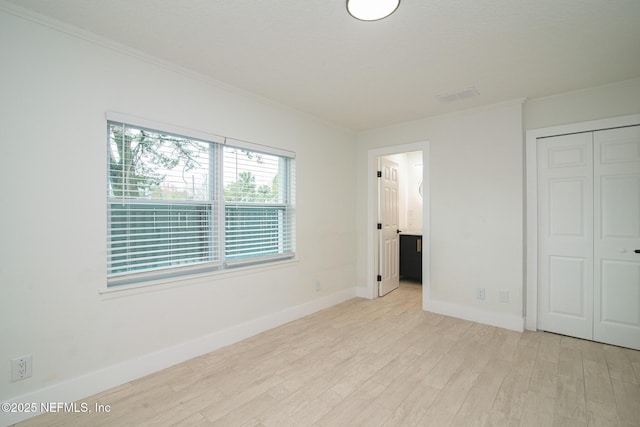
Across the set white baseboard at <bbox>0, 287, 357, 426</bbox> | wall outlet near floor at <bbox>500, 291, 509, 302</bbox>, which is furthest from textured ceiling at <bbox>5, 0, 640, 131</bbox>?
white baseboard at <bbox>0, 287, 357, 426</bbox>

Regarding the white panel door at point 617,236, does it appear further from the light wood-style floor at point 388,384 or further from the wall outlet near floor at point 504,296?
the wall outlet near floor at point 504,296

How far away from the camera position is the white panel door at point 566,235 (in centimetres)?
303

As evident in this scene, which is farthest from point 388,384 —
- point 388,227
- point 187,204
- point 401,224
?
point 401,224

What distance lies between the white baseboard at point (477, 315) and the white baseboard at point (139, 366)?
1.87m

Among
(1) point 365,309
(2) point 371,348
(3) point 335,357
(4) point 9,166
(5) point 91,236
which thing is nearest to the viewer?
(4) point 9,166

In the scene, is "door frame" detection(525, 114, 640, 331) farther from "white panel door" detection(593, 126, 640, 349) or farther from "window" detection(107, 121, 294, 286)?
"window" detection(107, 121, 294, 286)

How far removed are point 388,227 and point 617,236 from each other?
8.51ft

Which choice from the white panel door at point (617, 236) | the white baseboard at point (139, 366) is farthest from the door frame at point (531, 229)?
the white baseboard at point (139, 366)

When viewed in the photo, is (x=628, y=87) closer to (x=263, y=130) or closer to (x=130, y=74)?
(x=263, y=130)

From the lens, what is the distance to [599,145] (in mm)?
2959

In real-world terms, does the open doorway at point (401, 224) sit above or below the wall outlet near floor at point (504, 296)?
above

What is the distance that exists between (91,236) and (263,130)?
1.87 metres

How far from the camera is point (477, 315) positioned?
3.54m

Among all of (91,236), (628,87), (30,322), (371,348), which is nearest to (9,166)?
(91,236)
